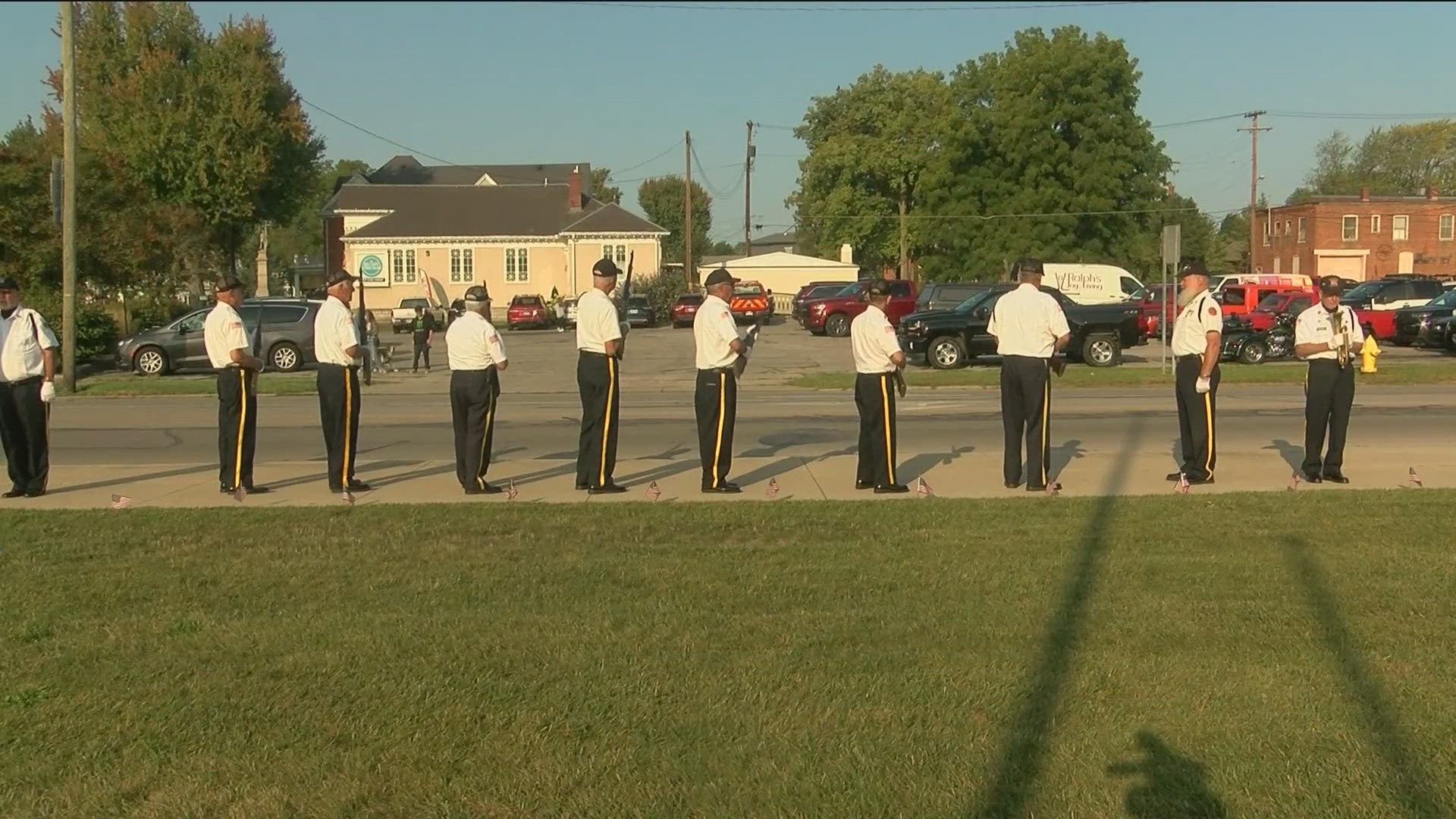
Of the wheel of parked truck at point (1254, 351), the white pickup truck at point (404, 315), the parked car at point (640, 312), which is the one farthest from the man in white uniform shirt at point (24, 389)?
the parked car at point (640, 312)

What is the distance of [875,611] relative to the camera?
6.54m

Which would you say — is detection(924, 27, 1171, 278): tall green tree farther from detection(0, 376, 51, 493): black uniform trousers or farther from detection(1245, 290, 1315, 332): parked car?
detection(0, 376, 51, 493): black uniform trousers

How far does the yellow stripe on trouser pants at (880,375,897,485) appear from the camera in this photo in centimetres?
1074

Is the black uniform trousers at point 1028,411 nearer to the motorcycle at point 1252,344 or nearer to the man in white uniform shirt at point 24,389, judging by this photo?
the man in white uniform shirt at point 24,389

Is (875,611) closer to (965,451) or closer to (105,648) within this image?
(105,648)

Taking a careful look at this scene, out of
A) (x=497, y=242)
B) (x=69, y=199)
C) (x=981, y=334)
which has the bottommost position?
(x=981, y=334)

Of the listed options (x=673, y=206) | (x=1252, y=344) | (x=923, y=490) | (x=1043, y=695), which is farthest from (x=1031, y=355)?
(x=673, y=206)

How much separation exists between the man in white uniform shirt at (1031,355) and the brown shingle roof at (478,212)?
182 ft

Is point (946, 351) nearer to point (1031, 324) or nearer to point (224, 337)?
point (1031, 324)

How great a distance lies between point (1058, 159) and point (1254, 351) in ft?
115

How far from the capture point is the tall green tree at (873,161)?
85.0 m

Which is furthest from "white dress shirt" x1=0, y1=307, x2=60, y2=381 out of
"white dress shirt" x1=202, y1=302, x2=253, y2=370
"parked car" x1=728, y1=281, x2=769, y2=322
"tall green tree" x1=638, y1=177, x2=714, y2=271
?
"tall green tree" x1=638, y1=177, x2=714, y2=271

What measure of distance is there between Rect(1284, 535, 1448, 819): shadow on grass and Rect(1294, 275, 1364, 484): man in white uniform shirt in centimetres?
399

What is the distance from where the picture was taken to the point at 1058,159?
202 ft
